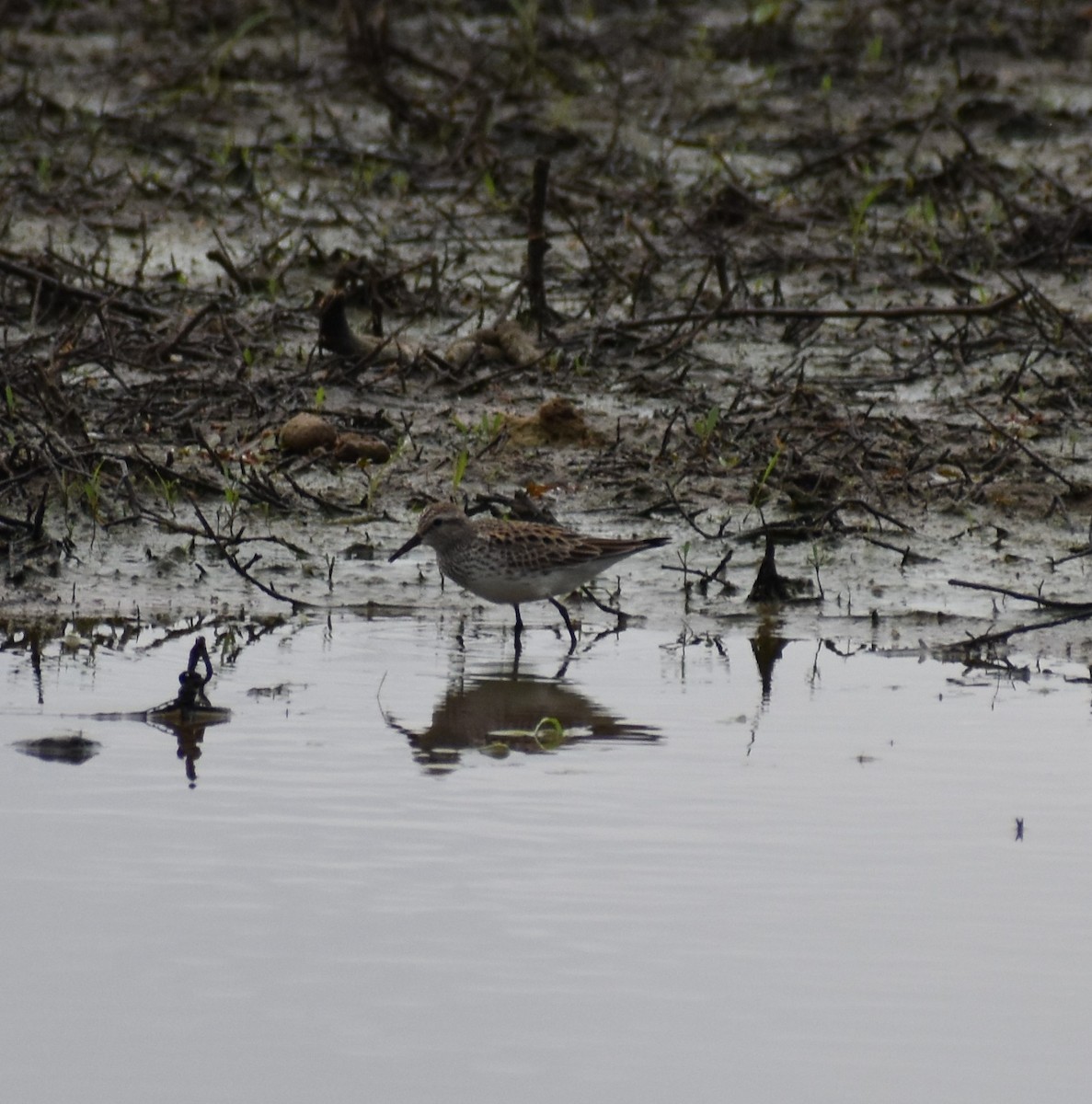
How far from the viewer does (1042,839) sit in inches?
214

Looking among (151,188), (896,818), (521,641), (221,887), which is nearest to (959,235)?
(151,188)

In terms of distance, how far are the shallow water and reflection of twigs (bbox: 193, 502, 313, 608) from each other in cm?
61

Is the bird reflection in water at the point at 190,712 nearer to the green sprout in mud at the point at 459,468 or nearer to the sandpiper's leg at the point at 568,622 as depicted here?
the sandpiper's leg at the point at 568,622

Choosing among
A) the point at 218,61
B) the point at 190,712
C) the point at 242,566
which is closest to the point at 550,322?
the point at 242,566

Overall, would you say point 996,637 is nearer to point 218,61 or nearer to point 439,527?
point 439,527

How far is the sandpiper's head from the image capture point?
798 cm

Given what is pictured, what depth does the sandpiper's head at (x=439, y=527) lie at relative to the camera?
798 centimetres

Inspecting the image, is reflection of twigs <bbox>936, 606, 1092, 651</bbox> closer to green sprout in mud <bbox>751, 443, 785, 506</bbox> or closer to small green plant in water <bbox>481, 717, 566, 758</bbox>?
green sprout in mud <bbox>751, 443, 785, 506</bbox>

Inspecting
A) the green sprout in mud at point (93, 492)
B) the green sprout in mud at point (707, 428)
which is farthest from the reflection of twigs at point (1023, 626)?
the green sprout in mud at point (93, 492)

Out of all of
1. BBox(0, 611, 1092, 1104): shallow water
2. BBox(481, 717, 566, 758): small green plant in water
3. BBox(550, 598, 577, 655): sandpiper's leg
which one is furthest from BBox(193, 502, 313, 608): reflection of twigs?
BBox(481, 717, 566, 758): small green plant in water

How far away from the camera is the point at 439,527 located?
26.3 feet

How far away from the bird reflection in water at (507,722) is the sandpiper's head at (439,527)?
0.92 m

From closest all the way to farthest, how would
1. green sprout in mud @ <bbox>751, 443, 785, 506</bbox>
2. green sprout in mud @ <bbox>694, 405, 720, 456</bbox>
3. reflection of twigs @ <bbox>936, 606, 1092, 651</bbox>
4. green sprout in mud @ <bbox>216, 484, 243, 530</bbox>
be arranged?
reflection of twigs @ <bbox>936, 606, 1092, 651</bbox> < green sprout in mud @ <bbox>216, 484, 243, 530</bbox> < green sprout in mud @ <bbox>751, 443, 785, 506</bbox> < green sprout in mud @ <bbox>694, 405, 720, 456</bbox>

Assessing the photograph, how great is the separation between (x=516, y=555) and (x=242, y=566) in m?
1.31
